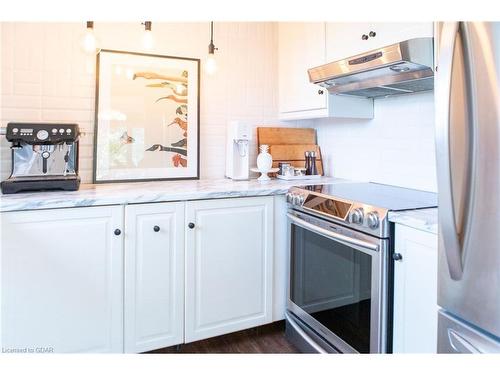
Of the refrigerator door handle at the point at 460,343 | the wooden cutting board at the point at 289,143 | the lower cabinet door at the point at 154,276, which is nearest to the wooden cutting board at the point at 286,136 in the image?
the wooden cutting board at the point at 289,143

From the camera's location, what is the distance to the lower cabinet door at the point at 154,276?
71.6 inches

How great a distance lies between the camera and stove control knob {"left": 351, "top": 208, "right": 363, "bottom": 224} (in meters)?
1.57

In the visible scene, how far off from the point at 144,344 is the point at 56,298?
0.49m

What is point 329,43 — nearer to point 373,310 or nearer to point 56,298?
point 373,310

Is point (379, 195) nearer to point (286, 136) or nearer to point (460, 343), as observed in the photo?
point (460, 343)

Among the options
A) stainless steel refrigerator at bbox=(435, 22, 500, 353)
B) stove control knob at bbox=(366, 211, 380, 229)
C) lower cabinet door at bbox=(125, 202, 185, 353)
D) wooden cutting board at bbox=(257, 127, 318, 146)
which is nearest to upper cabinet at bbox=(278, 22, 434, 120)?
wooden cutting board at bbox=(257, 127, 318, 146)

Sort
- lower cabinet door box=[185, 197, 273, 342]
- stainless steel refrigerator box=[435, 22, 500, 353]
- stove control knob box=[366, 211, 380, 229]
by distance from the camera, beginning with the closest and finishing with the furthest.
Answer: stainless steel refrigerator box=[435, 22, 500, 353] < stove control knob box=[366, 211, 380, 229] < lower cabinet door box=[185, 197, 273, 342]

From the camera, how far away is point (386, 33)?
5.95 ft

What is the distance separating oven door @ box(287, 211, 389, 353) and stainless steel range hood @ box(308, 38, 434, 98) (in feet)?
2.51

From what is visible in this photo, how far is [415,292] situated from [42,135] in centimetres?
182

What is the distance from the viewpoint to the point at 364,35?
1.94m

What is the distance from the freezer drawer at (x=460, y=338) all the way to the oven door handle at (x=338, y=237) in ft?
1.31

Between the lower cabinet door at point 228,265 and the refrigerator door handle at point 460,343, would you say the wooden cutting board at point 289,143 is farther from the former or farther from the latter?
the refrigerator door handle at point 460,343

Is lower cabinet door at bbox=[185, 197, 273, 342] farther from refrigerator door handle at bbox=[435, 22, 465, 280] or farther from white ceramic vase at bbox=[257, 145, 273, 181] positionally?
refrigerator door handle at bbox=[435, 22, 465, 280]
